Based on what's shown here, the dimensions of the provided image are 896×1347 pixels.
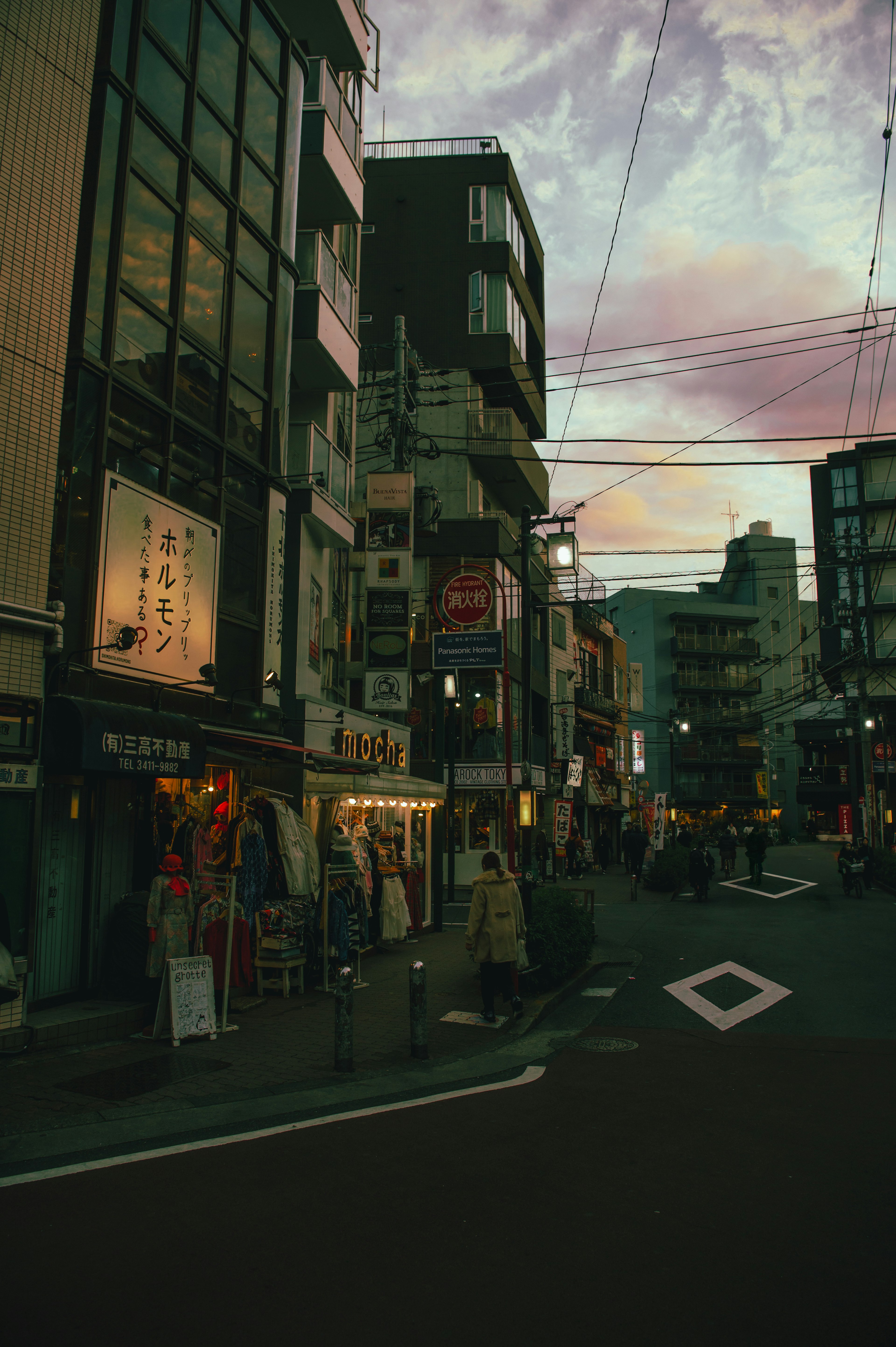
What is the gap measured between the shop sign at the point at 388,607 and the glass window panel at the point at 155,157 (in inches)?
314

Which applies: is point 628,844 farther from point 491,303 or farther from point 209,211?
point 209,211

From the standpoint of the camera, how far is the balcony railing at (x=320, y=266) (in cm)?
1647

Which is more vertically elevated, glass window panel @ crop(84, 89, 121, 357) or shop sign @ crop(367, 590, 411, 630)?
glass window panel @ crop(84, 89, 121, 357)

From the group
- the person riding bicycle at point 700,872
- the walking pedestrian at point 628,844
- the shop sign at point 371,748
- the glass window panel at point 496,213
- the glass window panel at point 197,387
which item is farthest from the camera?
the glass window panel at point 496,213

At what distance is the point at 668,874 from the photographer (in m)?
27.6

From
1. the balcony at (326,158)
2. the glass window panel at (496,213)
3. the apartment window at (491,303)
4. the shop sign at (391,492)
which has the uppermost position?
the glass window panel at (496,213)

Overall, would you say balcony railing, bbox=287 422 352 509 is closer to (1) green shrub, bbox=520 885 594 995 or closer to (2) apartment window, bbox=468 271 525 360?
(1) green shrub, bbox=520 885 594 995

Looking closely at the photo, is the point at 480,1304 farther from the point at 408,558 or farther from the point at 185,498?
the point at 408,558

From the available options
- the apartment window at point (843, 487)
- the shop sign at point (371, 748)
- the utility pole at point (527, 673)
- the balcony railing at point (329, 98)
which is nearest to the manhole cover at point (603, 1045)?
the shop sign at point (371, 748)

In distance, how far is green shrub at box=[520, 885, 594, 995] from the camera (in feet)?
38.7

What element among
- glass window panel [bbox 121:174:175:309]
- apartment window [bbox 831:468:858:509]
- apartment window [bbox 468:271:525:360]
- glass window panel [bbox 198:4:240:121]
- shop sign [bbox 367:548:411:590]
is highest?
apartment window [bbox 831:468:858:509]

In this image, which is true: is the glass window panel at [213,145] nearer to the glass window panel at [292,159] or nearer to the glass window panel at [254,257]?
the glass window panel at [254,257]

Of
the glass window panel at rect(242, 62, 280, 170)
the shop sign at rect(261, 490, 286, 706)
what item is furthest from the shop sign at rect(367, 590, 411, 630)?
the glass window panel at rect(242, 62, 280, 170)

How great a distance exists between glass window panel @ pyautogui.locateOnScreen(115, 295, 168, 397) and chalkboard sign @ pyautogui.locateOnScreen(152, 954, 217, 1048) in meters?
6.87
